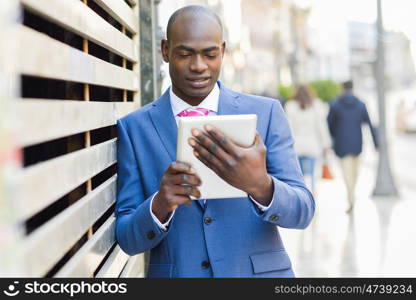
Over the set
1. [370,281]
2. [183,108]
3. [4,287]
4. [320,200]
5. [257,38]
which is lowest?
[320,200]

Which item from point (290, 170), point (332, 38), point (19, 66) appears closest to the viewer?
point (19, 66)

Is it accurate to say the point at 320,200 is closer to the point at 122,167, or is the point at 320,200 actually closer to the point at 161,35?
the point at 161,35

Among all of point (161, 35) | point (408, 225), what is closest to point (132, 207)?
point (161, 35)

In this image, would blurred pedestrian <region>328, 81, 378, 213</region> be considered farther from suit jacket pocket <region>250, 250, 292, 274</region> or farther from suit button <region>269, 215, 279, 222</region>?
suit button <region>269, 215, 279, 222</region>

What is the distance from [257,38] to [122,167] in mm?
50798

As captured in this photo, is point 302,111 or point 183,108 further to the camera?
point 302,111

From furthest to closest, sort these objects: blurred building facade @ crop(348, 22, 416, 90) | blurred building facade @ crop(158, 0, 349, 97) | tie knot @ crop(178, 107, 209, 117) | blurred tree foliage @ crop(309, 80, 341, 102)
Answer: blurred building facade @ crop(348, 22, 416, 90)
blurred building facade @ crop(158, 0, 349, 97)
blurred tree foliage @ crop(309, 80, 341, 102)
tie knot @ crop(178, 107, 209, 117)

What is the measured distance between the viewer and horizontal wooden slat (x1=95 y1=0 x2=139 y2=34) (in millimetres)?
2613

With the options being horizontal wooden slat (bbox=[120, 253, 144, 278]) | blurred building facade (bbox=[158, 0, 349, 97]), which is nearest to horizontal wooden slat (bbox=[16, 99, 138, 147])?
horizontal wooden slat (bbox=[120, 253, 144, 278])

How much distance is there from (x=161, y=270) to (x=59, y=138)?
59cm

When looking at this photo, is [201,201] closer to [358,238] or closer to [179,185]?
[179,185]

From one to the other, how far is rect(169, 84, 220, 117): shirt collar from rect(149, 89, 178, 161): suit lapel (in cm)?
2

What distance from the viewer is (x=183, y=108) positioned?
8.08 feet

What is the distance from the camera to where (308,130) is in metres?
10.7
